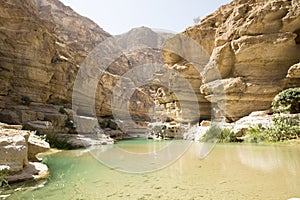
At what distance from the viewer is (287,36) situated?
17938 mm

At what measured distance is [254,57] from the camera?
64.3 ft

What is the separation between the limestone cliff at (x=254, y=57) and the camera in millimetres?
18359

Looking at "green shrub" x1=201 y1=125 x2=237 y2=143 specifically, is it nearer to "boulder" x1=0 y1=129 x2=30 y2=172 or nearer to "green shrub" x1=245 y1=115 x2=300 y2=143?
"green shrub" x1=245 y1=115 x2=300 y2=143

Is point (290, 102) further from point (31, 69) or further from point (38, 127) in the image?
point (31, 69)

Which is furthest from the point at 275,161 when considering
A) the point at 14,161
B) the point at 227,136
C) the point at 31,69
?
the point at 31,69

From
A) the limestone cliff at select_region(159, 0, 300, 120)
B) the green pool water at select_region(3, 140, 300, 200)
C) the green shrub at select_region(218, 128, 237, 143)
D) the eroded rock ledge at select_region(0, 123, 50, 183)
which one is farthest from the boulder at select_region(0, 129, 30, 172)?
the limestone cliff at select_region(159, 0, 300, 120)

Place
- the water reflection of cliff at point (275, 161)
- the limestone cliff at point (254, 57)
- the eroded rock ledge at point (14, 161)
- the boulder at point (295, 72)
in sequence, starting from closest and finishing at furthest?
the eroded rock ledge at point (14, 161) → the water reflection of cliff at point (275, 161) → the boulder at point (295, 72) → the limestone cliff at point (254, 57)

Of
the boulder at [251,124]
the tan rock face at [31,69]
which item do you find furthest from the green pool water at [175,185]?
the tan rock face at [31,69]

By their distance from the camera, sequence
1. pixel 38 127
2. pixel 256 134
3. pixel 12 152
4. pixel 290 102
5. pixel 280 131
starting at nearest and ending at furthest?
1. pixel 12 152
2. pixel 280 131
3. pixel 38 127
4. pixel 256 134
5. pixel 290 102

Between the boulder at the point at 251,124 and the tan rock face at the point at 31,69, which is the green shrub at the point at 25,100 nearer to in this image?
the tan rock face at the point at 31,69

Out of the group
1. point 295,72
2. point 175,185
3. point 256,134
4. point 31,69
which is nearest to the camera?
point 175,185

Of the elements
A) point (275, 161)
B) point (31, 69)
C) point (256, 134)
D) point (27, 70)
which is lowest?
point (275, 161)

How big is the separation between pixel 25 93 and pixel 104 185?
17.4 meters

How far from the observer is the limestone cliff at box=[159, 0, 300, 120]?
18359mm
